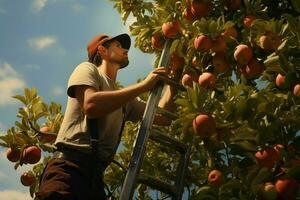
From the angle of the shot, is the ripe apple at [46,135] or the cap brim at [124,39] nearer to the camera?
the ripe apple at [46,135]

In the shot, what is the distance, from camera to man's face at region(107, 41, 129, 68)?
4418 millimetres

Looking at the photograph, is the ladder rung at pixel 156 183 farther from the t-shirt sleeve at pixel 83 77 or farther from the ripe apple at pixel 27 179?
the ripe apple at pixel 27 179

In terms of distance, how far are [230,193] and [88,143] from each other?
114 centimetres

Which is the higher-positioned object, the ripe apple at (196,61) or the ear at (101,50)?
the ear at (101,50)

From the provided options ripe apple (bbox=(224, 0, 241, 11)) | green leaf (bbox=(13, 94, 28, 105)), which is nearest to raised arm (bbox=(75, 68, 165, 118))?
green leaf (bbox=(13, 94, 28, 105))

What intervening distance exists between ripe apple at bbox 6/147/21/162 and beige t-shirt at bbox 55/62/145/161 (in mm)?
609

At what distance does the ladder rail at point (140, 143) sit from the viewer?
3375 mm

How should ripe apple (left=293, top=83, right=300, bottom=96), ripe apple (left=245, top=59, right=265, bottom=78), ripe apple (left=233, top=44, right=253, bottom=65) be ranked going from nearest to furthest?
ripe apple (left=293, top=83, right=300, bottom=96) → ripe apple (left=233, top=44, right=253, bottom=65) → ripe apple (left=245, top=59, right=265, bottom=78)

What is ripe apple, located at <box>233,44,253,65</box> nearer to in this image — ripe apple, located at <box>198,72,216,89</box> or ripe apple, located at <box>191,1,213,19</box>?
ripe apple, located at <box>198,72,216,89</box>

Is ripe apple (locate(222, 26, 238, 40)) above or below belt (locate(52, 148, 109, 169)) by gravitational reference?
above

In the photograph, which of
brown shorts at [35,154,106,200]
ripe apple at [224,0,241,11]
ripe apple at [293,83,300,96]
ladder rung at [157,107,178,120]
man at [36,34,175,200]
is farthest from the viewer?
ripe apple at [224,0,241,11]

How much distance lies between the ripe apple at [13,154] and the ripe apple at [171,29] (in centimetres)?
160

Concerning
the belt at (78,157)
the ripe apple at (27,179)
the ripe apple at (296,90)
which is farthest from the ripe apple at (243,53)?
the ripe apple at (27,179)


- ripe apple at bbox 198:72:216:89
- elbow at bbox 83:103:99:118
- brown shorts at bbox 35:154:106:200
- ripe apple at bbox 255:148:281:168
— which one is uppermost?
elbow at bbox 83:103:99:118
